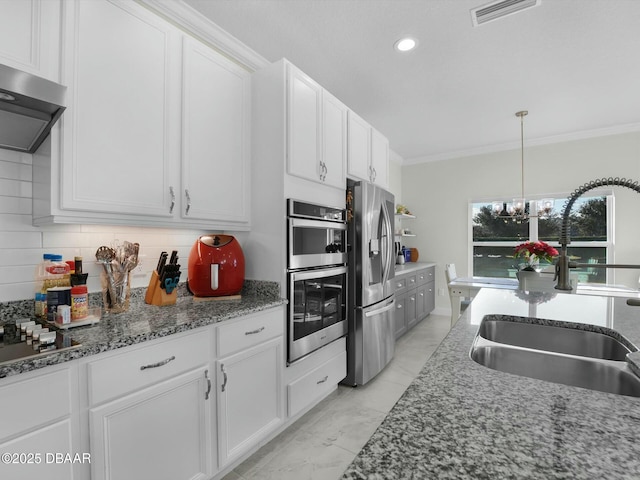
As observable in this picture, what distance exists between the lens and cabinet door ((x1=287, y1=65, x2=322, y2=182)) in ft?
6.97

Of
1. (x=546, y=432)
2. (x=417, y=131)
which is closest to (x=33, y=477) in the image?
(x=546, y=432)

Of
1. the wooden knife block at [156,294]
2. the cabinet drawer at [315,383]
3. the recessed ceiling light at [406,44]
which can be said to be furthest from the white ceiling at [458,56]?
the cabinet drawer at [315,383]

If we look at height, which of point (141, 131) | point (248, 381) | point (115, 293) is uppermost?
point (141, 131)

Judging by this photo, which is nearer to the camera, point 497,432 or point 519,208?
point 497,432

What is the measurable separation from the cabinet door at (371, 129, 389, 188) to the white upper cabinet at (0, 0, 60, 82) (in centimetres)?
244

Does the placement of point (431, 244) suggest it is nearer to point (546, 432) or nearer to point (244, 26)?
point (244, 26)

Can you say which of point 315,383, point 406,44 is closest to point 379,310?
point 315,383

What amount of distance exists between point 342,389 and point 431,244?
3.55 metres

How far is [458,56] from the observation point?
8.65 ft

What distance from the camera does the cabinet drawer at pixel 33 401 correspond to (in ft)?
3.13

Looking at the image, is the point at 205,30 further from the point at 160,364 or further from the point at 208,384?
the point at 208,384

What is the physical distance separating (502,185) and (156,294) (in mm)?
5053

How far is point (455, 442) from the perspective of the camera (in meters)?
0.47

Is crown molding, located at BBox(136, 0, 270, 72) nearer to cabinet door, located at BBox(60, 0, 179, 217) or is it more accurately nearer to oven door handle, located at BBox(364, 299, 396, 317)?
cabinet door, located at BBox(60, 0, 179, 217)
